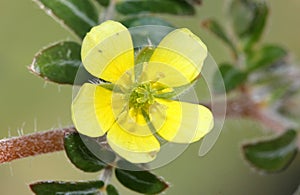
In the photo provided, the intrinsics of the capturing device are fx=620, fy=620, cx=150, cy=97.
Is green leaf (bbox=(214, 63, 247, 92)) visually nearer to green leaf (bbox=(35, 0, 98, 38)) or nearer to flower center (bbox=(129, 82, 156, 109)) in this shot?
green leaf (bbox=(35, 0, 98, 38))

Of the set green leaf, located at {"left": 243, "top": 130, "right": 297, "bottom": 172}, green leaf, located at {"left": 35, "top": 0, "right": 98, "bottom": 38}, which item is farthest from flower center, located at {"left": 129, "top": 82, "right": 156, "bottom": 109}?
green leaf, located at {"left": 243, "top": 130, "right": 297, "bottom": 172}

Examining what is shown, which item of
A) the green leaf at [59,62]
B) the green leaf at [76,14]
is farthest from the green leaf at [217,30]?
the green leaf at [59,62]

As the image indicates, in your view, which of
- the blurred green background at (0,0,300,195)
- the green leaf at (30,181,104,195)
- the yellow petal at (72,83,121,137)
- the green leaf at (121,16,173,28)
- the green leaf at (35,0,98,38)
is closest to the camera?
the yellow petal at (72,83,121,137)

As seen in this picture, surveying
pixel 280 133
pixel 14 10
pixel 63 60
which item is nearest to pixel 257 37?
pixel 280 133

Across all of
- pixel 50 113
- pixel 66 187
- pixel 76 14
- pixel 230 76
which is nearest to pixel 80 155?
pixel 66 187

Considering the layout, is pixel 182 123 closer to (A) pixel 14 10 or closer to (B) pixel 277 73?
(B) pixel 277 73
